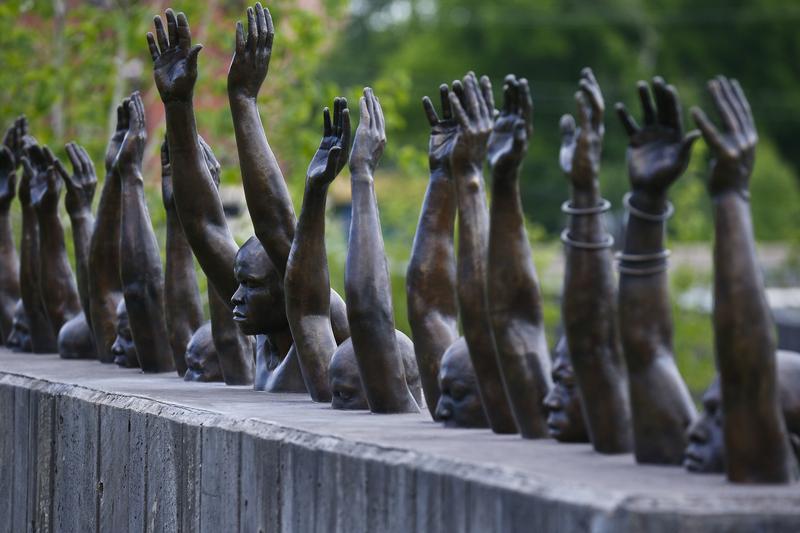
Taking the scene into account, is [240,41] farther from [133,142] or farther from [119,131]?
[119,131]

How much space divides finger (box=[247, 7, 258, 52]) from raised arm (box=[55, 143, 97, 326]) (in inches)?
79.0

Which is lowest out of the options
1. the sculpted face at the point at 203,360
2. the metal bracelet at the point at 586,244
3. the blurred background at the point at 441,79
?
the sculpted face at the point at 203,360

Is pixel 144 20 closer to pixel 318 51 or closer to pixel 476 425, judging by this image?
pixel 318 51

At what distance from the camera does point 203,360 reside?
7363mm

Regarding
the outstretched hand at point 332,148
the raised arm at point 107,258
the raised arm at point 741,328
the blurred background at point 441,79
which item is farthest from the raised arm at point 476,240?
the blurred background at point 441,79

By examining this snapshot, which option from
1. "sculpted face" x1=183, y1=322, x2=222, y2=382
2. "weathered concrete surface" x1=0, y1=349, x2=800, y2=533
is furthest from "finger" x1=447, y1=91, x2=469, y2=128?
"sculpted face" x1=183, y1=322, x2=222, y2=382

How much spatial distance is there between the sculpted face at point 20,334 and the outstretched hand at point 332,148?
3.42 meters

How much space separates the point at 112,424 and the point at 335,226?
1054cm

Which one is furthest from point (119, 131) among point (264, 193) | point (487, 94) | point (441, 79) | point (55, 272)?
point (441, 79)

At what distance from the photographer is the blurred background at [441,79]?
14.8m

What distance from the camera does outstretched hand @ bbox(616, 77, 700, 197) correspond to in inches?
174

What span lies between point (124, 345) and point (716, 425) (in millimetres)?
4339

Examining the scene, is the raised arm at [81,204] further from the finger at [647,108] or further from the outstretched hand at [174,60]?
the finger at [647,108]

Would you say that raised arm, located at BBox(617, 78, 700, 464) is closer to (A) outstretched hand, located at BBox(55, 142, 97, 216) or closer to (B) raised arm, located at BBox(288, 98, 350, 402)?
(B) raised arm, located at BBox(288, 98, 350, 402)
